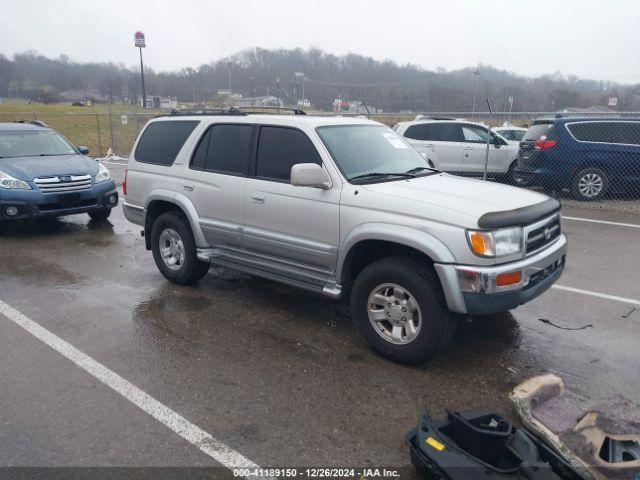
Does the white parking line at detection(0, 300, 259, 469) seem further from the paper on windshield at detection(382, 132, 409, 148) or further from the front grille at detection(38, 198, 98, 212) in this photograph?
the front grille at detection(38, 198, 98, 212)

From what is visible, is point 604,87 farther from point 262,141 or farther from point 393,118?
point 262,141

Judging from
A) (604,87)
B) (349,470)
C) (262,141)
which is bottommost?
(349,470)

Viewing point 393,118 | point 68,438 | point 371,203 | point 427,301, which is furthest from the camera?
point 393,118

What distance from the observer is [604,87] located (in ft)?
105

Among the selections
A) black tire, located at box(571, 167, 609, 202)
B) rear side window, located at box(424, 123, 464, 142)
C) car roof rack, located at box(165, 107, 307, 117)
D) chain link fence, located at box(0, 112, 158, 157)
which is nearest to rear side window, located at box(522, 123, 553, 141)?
black tire, located at box(571, 167, 609, 202)

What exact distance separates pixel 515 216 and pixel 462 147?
915 cm

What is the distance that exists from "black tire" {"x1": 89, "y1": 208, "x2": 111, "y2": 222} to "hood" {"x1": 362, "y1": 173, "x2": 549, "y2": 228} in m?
6.50

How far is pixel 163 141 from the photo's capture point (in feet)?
19.2

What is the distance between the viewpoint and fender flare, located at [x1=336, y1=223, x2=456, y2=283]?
143 inches

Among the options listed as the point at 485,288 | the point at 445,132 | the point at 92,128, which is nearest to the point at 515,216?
the point at 485,288

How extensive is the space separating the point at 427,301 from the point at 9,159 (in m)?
7.78

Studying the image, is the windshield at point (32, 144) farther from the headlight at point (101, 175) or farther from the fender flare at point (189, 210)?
the fender flare at point (189, 210)

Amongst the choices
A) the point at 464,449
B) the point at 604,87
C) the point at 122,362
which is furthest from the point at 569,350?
the point at 604,87

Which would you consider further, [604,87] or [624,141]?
[604,87]
